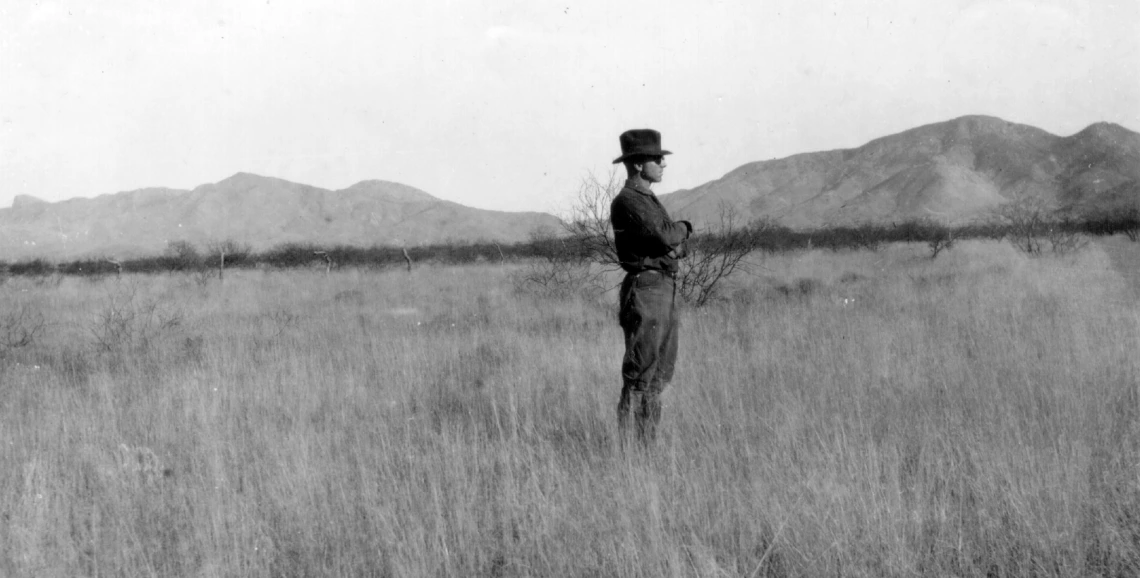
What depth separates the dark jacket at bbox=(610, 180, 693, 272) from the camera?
407cm

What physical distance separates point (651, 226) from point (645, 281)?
0.89 feet

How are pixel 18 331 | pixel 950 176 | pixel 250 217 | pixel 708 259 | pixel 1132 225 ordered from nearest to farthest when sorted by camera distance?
pixel 18 331 < pixel 708 259 < pixel 1132 225 < pixel 950 176 < pixel 250 217

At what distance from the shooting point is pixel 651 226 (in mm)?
4055

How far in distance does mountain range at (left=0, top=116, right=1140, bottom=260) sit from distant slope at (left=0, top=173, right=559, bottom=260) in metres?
0.32

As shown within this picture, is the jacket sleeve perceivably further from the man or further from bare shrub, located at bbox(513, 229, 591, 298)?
bare shrub, located at bbox(513, 229, 591, 298)

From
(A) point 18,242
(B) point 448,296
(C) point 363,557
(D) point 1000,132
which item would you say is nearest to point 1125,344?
(C) point 363,557

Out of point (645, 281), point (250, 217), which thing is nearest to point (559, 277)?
point (645, 281)

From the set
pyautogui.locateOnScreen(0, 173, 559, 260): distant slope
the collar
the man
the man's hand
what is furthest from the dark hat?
pyautogui.locateOnScreen(0, 173, 559, 260): distant slope

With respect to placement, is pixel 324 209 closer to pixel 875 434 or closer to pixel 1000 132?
pixel 1000 132

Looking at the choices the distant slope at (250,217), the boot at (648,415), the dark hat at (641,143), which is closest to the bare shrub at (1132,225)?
the dark hat at (641,143)

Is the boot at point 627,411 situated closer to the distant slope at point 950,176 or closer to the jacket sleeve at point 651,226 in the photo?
the jacket sleeve at point 651,226

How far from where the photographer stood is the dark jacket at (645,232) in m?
4.07

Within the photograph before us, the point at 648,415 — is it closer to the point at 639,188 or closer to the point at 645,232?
the point at 645,232

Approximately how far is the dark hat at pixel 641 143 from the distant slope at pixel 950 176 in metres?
103
